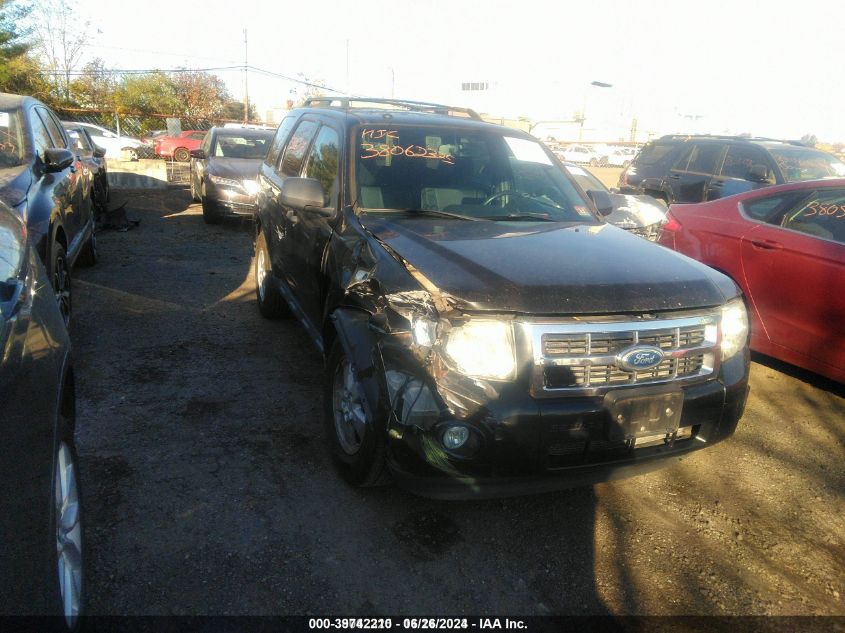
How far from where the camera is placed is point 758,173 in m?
8.95

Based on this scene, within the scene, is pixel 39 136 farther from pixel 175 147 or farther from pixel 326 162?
pixel 175 147

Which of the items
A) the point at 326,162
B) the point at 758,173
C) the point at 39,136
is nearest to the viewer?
the point at 326,162

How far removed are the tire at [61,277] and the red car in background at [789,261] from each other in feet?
16.8

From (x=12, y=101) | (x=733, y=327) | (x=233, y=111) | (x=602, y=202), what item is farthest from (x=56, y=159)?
(x=233, y=111)

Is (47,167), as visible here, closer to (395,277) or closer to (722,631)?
(395,277)

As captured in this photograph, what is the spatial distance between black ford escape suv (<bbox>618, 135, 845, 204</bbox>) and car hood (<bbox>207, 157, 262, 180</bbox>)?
6.16 metres

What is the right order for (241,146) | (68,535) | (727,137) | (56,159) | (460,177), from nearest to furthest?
1. (68,535)
2. (460,177)
3. (56,159)
4. (727,137)
5. (241,146)

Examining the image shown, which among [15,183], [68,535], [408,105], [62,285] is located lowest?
[62,285]

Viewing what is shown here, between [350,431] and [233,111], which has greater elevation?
[350,431]

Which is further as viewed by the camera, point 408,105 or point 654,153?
point 654,153

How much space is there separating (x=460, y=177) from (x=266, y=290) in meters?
2.40

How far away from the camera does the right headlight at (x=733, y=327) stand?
2990 mm

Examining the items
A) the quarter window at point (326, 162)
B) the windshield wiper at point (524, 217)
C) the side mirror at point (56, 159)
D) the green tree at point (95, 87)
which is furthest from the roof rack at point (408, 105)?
the green tree at point (95, 87)

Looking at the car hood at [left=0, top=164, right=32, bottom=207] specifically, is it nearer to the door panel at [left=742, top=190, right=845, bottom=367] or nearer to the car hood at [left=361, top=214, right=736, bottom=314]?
the car hood at [left=361, top=214, right=736, bottom=314]
